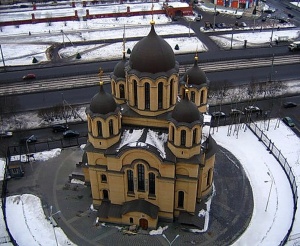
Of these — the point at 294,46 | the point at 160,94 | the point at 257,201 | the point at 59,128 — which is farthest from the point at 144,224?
the point at 294,46

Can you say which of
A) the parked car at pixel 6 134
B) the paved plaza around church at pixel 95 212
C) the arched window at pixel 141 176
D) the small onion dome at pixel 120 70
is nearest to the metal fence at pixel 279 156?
the paved plaza around church at pixel 95 212

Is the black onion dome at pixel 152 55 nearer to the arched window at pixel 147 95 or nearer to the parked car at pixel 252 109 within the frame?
the arched window at pixel 147 95

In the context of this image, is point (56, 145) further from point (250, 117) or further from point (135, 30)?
point (135, 30)

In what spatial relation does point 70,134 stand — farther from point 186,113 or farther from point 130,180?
point 186,113

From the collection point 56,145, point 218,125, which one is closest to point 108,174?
point 56,145

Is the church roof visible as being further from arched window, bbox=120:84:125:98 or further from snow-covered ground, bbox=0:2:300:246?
snow-covered ground, bbox=0:2:300:246
